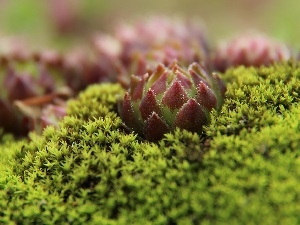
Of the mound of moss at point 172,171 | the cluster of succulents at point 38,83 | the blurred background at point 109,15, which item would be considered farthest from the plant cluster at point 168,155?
the blurred background at point 109,15

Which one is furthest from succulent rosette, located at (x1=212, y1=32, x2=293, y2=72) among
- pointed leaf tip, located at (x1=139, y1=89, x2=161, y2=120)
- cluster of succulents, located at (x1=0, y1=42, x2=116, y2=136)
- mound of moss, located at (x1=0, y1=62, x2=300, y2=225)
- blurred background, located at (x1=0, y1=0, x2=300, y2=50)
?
blurred background, located at (x1=0, y1=0, x2=300, y2=50)

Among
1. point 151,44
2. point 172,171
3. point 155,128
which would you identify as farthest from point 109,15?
point 172,171

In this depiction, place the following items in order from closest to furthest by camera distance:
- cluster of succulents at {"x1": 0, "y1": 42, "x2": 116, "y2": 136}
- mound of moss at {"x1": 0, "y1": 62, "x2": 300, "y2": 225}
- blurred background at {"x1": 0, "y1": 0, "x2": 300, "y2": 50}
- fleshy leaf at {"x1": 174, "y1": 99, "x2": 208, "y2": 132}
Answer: mound of moss at {"x1": 0, "y1": 62, "x2": 300, "y2": 225}
fleshy leaf at {"x1": 174, "y1": 99, "x2": 208, "y2": 132}
cluster of succulents at {"x1": 0, "y1": 42, "x2": 116, "y2": 136}
blurred background at {"x1": 0, "y1": 0, "x2": 300, "y2": 50}

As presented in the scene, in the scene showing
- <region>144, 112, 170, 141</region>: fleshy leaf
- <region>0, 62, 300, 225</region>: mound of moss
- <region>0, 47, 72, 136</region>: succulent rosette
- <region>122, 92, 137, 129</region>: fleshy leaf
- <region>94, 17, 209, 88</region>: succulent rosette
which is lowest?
<region>0, 62, 300, 225</region>: mound of moss

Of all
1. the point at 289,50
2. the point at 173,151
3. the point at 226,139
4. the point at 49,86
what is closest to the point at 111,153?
the point at 173,151

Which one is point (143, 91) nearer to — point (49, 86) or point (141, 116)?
point (141, 116)

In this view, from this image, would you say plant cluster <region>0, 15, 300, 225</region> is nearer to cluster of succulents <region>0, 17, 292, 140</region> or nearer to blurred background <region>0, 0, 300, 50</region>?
cluster of succulents <region>0, 17, 292, 140</region>

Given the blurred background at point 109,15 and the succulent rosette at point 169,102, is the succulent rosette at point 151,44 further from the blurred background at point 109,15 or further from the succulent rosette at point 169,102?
the blurred background at point 109,15
